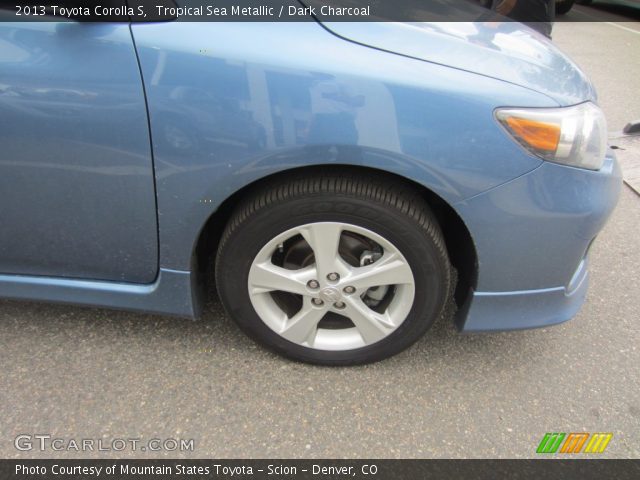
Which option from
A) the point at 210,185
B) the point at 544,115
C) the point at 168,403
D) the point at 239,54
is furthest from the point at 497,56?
the point at 168,403

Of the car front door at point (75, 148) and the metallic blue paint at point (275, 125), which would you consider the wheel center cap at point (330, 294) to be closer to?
the metallic blue paint at point (275, 125)

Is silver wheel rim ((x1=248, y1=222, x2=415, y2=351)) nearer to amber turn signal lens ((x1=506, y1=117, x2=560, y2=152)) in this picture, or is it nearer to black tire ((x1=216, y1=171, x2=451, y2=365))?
black tire ((x1=216, y1=171, x2=451, y2=365))

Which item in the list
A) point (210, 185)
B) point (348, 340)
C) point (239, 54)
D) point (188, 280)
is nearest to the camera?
point (239, 54)

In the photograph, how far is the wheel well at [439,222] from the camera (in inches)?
64.5

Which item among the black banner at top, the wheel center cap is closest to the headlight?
the black banner at top

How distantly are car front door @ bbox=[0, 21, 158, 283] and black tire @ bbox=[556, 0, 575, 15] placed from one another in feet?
Result: 39.5

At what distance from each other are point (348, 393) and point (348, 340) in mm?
195

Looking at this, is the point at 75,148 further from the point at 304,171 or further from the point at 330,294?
the point at 330,294

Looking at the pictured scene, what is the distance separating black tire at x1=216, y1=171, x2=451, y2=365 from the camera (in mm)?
1607

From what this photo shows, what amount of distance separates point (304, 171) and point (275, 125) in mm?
204

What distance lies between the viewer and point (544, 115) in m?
1.52

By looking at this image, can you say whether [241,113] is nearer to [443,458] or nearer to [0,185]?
[0,185]
